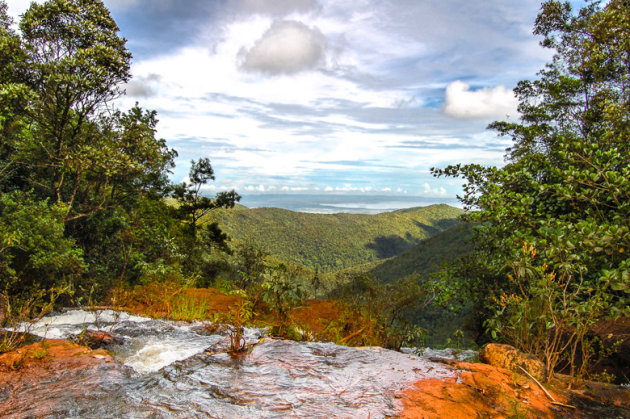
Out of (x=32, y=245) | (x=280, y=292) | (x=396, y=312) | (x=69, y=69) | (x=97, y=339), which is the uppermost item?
(x=69, y=69)

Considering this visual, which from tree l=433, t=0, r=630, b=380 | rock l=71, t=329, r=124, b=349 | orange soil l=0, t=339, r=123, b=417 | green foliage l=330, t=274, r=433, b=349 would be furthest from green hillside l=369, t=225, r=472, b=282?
orange soil l=0, t=339, r=123, b=417

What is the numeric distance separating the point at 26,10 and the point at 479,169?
14028mm

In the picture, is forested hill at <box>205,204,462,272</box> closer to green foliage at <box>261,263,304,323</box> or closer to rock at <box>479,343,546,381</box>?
green foliage at <box>261,263,304,323</box>

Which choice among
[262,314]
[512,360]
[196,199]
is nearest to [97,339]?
[262,314]

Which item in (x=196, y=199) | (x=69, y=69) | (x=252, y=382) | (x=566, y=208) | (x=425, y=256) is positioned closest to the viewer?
(x=252, y=382)

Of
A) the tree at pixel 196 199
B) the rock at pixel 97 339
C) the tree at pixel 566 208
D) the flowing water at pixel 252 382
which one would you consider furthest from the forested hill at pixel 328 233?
the flowing water at pixel 252 382

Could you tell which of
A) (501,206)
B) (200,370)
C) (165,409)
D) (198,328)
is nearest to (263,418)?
(165,409)

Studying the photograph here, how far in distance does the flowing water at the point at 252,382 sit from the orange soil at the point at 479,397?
0.77ft

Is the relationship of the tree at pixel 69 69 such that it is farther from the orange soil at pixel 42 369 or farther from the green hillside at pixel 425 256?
the green hillside at pixel 425 256

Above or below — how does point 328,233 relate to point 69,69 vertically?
below

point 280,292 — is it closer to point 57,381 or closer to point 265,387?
point 265,387

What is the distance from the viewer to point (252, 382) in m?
4.09

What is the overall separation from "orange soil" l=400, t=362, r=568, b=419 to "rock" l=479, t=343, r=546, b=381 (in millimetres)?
332

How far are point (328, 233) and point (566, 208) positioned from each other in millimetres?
135118
